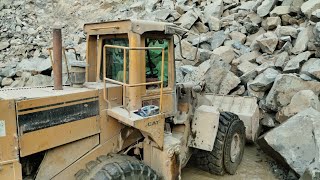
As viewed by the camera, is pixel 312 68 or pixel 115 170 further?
pixel 312 68

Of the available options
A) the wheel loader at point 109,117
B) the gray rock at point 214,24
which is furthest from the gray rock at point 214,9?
the wheel loader at point 109,117

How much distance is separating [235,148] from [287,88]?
176cm

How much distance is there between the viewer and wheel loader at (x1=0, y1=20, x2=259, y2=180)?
11.7ft

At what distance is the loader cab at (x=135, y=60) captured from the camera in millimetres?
4211

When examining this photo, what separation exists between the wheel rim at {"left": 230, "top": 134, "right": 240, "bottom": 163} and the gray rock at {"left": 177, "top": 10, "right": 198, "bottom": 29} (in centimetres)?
607

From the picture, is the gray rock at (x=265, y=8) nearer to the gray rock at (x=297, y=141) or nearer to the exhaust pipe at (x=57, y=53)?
the gray rock at (x=297, y=141)

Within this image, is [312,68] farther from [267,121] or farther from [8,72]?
[8,72]

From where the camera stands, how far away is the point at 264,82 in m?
7.46

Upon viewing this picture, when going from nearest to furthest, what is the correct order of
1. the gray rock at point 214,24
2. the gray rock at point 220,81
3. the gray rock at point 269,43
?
the gray rock at point 220,81, the gray rock at point 269,43, the gray rock at point 214,24

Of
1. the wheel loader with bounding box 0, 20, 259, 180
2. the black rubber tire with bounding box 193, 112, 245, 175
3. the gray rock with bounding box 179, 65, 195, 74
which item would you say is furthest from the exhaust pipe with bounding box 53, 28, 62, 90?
the gray rock with bounding box 179, 65, 195, 74

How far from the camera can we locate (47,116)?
3686 mm

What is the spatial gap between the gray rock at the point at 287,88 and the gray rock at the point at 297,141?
3.57ft

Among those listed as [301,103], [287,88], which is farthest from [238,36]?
[301,103]

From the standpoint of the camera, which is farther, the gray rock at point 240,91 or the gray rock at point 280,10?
the gray rock at point 280,10
